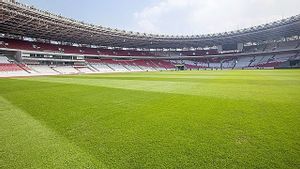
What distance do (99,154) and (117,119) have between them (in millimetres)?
2828

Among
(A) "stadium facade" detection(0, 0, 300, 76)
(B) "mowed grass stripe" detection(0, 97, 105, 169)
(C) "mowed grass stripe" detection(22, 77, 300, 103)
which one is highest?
(A) "stadium facade" detection(0, 0, 300, 76)

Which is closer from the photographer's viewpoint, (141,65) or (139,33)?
(139,33)

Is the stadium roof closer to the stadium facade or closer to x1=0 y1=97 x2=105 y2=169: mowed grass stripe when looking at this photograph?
the stadium facade

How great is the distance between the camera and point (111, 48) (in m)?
86.1

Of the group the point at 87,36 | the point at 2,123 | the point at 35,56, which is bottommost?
the point at 2,123

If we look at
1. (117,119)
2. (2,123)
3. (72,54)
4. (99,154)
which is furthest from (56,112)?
(72,54)

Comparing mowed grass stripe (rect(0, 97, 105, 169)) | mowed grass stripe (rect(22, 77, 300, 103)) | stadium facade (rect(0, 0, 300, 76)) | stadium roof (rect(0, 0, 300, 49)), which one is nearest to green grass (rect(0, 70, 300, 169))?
mowed grass stripe (rect(0, 97, 105, 169))

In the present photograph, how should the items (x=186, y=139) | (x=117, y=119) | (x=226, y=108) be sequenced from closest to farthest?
(x=186, y=139) → (x=117, y=119) → (x=226, y=108)

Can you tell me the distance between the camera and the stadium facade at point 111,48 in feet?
160

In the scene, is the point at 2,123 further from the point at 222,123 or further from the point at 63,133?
the point at 222,123

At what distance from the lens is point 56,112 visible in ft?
28.3

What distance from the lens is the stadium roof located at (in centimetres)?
4169

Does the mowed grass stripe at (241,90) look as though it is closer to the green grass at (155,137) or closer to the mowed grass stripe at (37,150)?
the green grass at (155,137)

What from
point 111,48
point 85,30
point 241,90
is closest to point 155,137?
point 241,90
